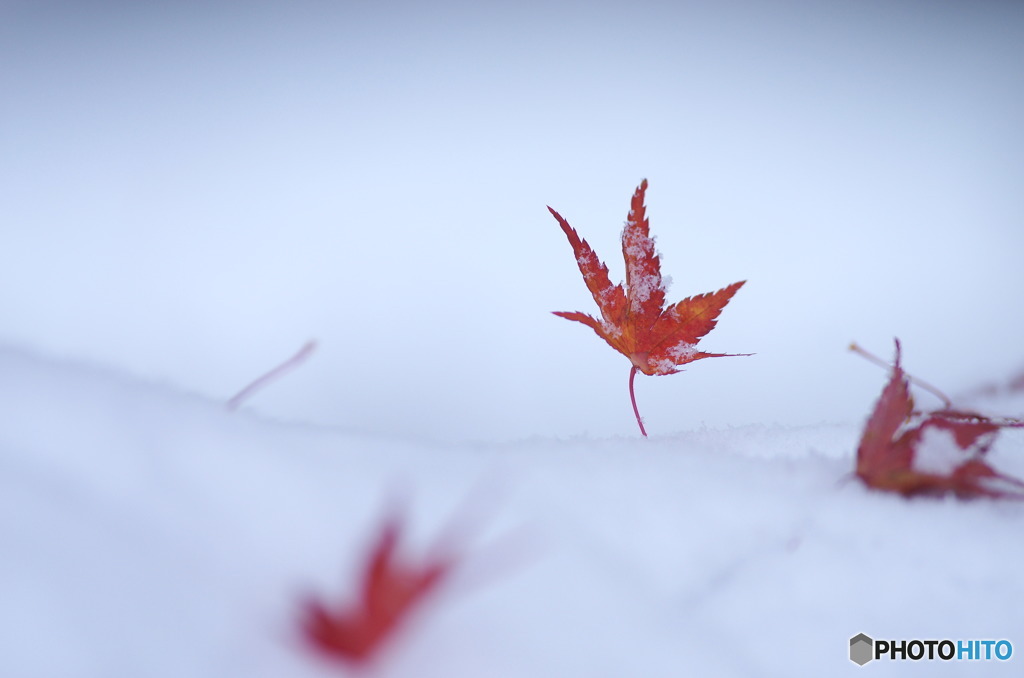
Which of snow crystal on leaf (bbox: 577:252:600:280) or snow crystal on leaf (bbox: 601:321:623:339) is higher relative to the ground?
snow crystal on leaf (bbox: 577:252:600:280)

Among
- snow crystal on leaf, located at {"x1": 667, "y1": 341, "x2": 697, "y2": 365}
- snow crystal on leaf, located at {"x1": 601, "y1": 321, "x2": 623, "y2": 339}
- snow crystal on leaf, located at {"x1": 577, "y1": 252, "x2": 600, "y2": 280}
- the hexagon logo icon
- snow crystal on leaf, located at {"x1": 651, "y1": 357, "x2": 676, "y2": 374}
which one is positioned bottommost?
the hexagon logo icon

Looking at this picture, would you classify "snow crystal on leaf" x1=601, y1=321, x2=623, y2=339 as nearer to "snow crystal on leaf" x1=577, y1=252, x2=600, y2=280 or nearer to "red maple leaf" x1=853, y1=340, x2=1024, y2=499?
"snow crystal on leaf" x1=577, y1=252, x2=600, y2=280

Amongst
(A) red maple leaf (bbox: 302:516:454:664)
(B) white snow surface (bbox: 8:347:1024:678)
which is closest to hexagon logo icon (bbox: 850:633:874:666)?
(B) white snow surface (bbox: 8:347:1024:678)

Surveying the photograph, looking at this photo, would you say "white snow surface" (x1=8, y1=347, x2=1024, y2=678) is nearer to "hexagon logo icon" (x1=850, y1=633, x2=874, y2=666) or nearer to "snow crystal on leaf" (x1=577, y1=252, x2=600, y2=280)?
"hexagon logo icon" (x1=850, y1=633, x2=874, y2=666)

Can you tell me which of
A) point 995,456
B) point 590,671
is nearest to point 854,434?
point 995,456

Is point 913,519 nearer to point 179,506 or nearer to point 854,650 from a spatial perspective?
point 854,650

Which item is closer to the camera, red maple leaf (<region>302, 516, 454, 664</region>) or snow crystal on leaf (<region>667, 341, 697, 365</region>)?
red maple leaf (<region>302, 516, 454, 664</region>)
